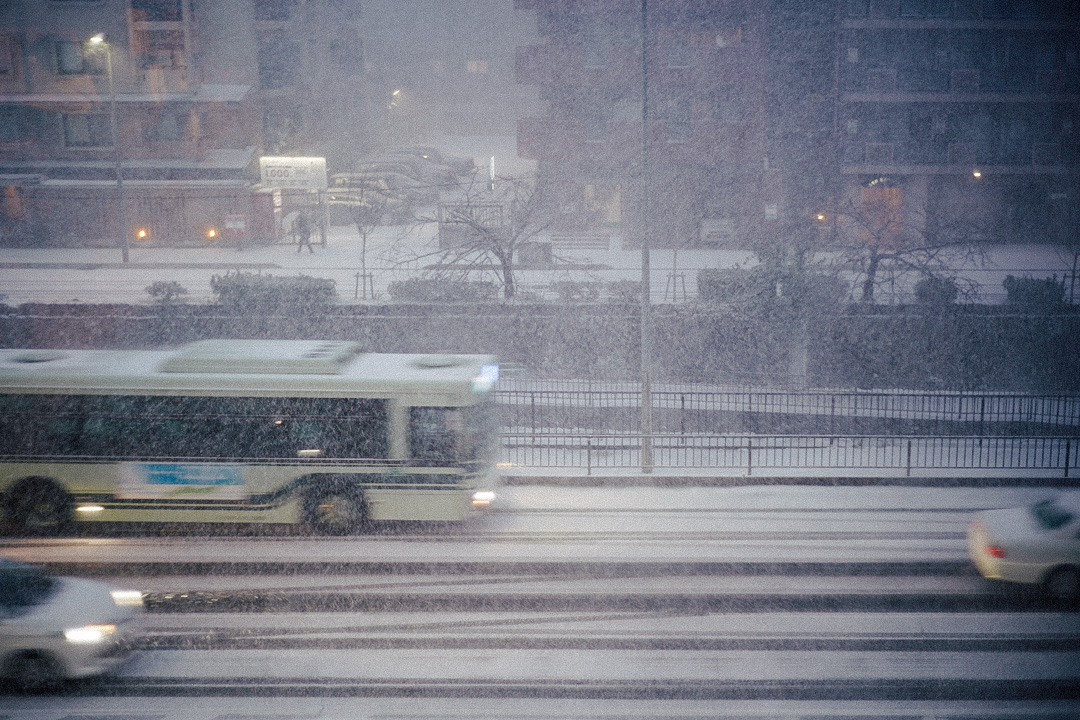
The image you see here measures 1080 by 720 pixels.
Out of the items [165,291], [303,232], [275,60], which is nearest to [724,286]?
[165,291]

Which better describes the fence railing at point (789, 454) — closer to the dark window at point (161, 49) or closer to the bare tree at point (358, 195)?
the bare tree at point (358, 195)

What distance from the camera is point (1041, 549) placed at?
368 inches

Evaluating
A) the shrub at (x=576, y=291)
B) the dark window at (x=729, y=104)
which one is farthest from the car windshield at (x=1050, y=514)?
the dark window at (x=729, y=104)

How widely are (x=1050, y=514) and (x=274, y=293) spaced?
18268 mm

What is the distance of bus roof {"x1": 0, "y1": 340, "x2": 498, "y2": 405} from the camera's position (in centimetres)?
1095

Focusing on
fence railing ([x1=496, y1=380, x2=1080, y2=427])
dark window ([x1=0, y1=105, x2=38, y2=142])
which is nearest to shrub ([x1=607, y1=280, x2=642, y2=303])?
fence railing ([x1=496, y1=380, x2=1080, y2=427])

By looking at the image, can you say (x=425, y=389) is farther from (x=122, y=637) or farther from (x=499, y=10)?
(x=499, y=10)

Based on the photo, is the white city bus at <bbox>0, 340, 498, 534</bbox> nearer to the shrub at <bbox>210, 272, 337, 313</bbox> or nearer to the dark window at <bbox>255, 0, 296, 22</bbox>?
the shrub at <bbox>210, 272, 337, 313</bbox>

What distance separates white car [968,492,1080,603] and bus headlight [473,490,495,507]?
5.85 meters

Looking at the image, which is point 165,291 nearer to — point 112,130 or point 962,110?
point 112,130

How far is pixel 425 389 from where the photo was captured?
35.8ft

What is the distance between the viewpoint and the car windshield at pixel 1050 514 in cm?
948

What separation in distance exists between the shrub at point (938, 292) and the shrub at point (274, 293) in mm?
14885

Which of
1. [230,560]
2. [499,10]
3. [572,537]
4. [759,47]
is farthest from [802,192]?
[499,10]
